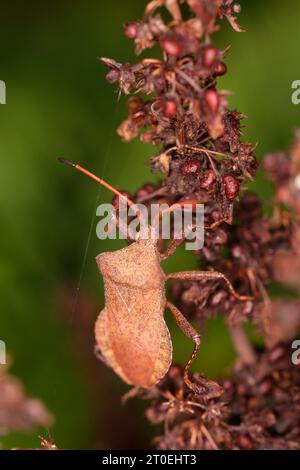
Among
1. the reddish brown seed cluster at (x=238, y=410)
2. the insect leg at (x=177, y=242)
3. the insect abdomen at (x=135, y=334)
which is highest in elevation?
the insect leg at (x=177, y=242)

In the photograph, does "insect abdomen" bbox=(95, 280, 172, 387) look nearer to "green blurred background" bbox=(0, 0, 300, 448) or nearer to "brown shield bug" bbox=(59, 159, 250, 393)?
"brown shield bug" bbox=(59, 159, 250, 393)

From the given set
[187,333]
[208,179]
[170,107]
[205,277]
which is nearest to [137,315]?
[187,333]

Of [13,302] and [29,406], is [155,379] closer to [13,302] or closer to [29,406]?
[29,406]

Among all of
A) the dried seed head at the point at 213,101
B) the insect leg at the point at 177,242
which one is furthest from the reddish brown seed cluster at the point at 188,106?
the insect leg at the point at 177,242

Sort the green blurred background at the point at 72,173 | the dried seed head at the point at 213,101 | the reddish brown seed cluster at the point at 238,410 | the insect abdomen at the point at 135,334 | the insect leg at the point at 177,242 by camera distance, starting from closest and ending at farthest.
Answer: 1. the dried seed head at the point at 213,101
2. the insect leg at the point at 177,242
3. the reddish brown seed cluster at the point at 238,410
4. the insect abdomen at the point at 135,334
5. the green blurred background at the point at 72,173

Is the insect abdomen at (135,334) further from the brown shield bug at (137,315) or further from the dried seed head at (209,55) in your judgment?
the dried seed head at (209,55)

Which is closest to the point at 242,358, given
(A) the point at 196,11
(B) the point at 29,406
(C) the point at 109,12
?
(B) the point at 29,406
